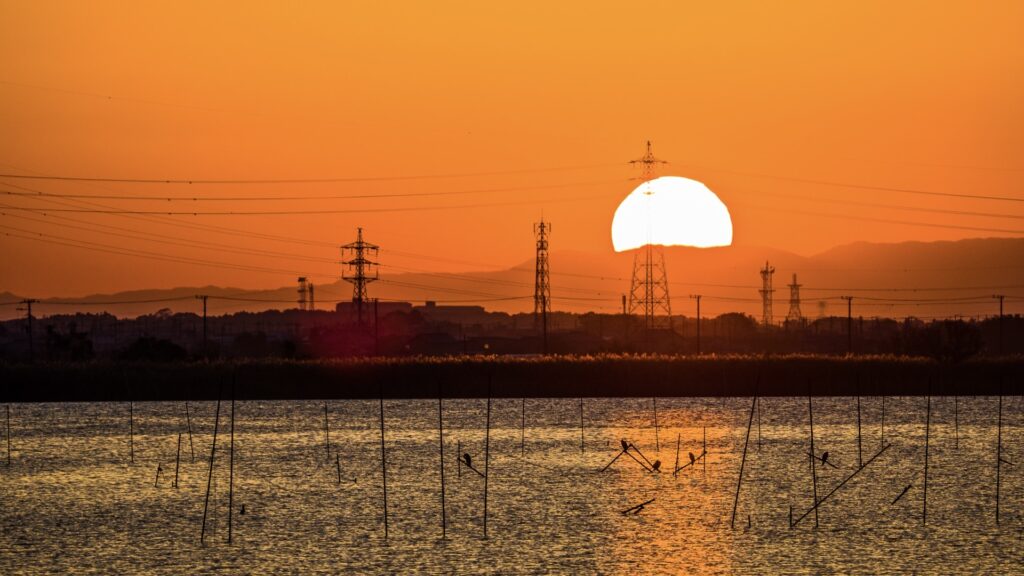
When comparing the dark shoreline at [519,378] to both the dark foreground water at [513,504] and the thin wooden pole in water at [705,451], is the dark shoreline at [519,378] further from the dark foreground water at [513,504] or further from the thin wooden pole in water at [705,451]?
the thin wooden pole in water at [705,451]

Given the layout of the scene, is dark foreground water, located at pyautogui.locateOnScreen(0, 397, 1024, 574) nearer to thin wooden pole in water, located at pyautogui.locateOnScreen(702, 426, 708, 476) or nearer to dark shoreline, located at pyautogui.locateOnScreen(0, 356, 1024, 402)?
thin wooden pole in water, located at pyautogui.locateOnScreen(702, 426, 708, 476)

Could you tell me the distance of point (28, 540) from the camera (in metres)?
21.6

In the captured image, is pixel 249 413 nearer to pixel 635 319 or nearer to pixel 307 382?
pixel 307 382

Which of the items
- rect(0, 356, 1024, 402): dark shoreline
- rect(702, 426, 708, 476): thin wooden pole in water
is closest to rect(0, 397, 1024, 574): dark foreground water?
rect(702, 426, 708, 476): thin wooden pole in water

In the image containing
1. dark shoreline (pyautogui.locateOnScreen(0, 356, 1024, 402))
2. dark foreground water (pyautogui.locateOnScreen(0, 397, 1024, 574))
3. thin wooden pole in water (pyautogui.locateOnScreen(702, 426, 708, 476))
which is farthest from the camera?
dark shoreline (pyautogui.locateOnScreen(0, 356, 1024, 402))

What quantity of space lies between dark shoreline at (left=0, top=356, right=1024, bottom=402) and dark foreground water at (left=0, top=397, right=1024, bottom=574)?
20.1 metres

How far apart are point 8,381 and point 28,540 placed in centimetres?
4600

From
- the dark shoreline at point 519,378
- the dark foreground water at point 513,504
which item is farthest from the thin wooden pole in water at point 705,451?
the dark shoreline at point 519,378

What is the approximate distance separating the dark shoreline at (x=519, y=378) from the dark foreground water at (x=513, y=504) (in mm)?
20071

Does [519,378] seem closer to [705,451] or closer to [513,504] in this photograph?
[705,451]

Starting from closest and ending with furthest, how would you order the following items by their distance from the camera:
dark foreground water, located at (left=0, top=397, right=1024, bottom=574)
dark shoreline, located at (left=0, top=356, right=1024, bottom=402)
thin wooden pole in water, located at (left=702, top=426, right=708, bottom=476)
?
dark foreground water, located at (left=0, top=397, right=1024, bottom=574)
thin wooden pole in water, located at (left=702, top=426, right=708, bottom=476)
dark shoreline, located at (left=0, top=356, right=1024, bottom=402)

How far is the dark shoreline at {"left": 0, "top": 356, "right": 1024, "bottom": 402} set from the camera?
65.9 meters

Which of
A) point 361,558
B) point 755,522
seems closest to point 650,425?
point 755,522

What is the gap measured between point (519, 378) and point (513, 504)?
4200 cm
